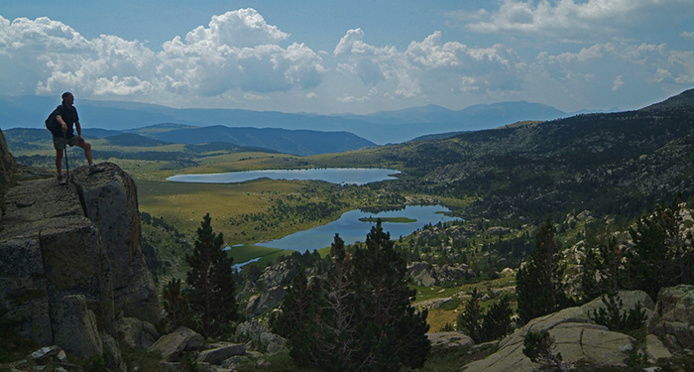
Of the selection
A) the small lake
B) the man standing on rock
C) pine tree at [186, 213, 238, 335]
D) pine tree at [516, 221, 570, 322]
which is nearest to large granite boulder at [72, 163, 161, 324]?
the man standing on rock

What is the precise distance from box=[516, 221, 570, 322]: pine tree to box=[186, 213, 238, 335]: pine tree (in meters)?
26.2

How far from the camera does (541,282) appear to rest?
37844 millimetres

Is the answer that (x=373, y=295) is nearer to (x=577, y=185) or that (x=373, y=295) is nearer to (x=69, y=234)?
(x=69, y=234)

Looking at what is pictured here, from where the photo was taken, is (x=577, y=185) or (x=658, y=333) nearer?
(x=658, y=333)

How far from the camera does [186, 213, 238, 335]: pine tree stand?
3656 centimetres

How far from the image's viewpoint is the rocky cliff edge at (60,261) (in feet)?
51.5

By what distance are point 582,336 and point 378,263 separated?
13.2 metres

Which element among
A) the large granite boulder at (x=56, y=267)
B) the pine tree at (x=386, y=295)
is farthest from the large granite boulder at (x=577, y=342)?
the large granite boulder at (x=56, y=267)

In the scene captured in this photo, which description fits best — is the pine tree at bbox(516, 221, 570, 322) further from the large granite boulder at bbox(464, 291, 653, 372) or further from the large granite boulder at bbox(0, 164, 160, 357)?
A: the large granite boulder at bbox(0, 164, 160, 357)

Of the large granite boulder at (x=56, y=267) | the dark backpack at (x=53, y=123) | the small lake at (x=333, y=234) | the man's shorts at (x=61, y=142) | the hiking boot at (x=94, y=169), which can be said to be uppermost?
the dark backpack at (x=53, y=123)

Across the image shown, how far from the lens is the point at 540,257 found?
3750 cm

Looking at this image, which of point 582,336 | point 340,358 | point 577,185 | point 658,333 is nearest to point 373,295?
point 340,358

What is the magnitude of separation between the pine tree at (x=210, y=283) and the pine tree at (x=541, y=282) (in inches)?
1030

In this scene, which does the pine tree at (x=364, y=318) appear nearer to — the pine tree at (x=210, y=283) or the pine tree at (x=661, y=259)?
the pine tree at (x=210, y=283)
